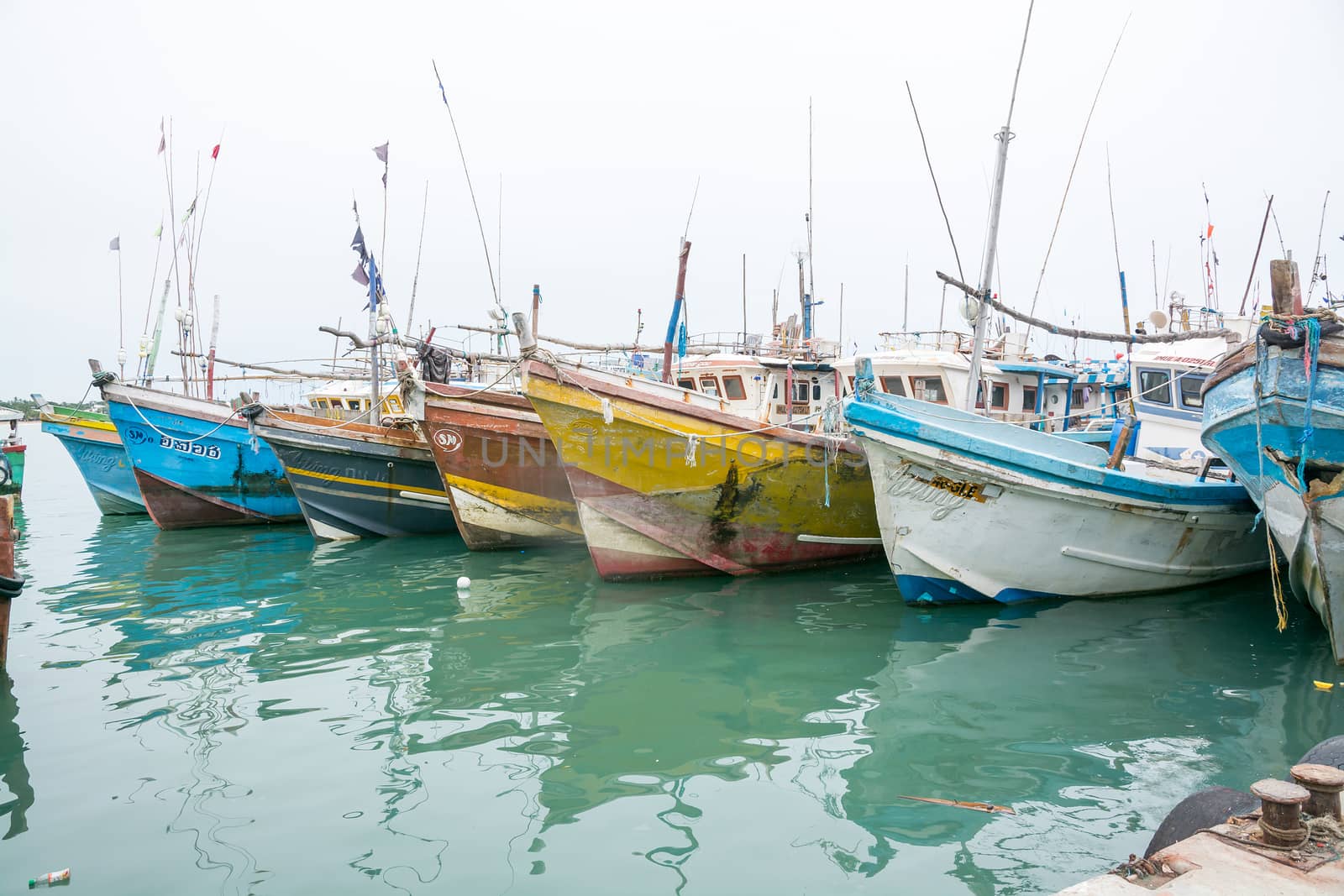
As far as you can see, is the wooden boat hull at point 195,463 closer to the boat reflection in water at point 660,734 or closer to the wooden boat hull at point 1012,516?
the boat reflection in water at point 660,734

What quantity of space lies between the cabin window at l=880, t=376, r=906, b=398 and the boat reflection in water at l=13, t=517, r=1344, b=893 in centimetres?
445

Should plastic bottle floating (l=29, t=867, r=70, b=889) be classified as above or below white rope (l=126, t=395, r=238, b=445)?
below

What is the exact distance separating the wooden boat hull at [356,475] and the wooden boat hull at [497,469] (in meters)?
1.89

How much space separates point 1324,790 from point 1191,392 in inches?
362

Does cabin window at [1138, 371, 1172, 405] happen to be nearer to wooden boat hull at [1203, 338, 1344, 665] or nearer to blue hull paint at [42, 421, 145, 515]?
wooden boat hull at [1203, 338, 1344, 665]

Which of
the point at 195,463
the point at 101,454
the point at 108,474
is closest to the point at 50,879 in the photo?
the point at 195,463

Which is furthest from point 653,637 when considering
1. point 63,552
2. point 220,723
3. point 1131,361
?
point 63,552

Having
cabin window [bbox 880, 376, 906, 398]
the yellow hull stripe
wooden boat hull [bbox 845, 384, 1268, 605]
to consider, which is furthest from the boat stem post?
the yellow hull stripe

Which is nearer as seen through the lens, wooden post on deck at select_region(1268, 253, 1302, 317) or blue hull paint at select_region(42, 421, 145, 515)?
wooden post on deck at select_region(1268, 253, 1302, 317)

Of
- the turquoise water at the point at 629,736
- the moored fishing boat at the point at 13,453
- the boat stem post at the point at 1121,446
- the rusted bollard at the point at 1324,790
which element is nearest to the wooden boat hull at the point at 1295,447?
the turquoise water at the point at 629,736

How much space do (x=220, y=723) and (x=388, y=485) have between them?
8.84 m

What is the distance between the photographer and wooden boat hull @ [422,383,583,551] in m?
11.9

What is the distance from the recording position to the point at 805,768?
4.82 metres

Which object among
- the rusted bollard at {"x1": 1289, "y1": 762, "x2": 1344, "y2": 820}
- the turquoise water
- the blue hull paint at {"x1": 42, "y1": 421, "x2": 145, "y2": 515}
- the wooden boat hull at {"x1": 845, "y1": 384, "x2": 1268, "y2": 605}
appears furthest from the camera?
the blue hull paint at {"x1": 42, "y1": 421, "x2": 145, "y2": 515}
